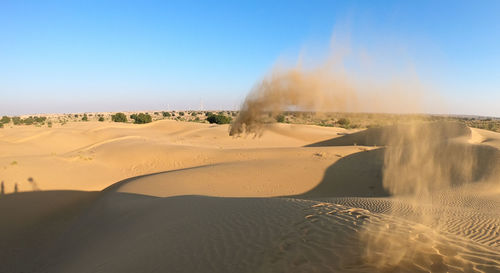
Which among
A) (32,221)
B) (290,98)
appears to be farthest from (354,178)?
(32,221)

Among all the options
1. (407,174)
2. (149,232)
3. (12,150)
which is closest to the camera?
(149,232)

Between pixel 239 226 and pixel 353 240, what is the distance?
6.95 ft

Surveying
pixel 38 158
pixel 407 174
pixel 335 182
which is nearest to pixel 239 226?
pixel 335 182

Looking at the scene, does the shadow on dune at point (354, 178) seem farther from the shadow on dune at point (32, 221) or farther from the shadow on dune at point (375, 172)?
the shadow on dune at point (32, 221)

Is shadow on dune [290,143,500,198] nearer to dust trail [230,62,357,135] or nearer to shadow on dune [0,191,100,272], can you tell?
dust trail [230,62,357,135]

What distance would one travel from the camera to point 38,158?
1422cm

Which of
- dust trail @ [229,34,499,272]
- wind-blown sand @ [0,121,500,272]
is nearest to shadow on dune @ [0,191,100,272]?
wind-blown sand @ [0,121,500,272]

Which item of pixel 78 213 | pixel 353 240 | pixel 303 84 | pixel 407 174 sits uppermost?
pixel 303 84

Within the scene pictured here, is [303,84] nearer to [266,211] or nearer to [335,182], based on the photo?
[266,211]

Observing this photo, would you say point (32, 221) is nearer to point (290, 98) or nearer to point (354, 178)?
point (290, 98)

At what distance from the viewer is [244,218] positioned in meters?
5.38

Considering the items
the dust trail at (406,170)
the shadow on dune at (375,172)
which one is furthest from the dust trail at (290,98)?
the shadow on dune at (375,172)

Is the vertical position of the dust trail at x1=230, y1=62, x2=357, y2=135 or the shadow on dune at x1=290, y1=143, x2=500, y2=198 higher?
the dust trail at x1=230, y1=62, x2=357, y2=135

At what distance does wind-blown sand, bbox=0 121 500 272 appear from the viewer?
11.9 ft
